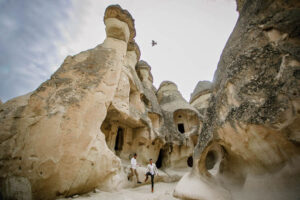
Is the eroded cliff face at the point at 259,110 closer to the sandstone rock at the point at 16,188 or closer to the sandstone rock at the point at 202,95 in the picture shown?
the sandstone rock at the point at 16,188

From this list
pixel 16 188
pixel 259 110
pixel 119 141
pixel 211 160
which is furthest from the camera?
pixel 211 160

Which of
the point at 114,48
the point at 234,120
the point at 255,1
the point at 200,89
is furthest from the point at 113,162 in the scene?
the point at 200,89

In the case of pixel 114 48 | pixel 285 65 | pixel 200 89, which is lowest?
pixel 285 65

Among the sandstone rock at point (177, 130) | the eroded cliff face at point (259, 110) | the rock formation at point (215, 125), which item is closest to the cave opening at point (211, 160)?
the sandstone rock at point (177, 130)

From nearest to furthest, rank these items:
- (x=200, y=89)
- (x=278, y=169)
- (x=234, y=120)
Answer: (x=278, y=169), (x=234, y=120), (x=200, y=89)

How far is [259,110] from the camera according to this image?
2256mm

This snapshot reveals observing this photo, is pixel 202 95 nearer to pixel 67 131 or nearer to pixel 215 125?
pixel 215 125

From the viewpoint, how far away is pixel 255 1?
9.72ft

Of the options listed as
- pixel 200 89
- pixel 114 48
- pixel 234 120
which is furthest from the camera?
pixel 200 89

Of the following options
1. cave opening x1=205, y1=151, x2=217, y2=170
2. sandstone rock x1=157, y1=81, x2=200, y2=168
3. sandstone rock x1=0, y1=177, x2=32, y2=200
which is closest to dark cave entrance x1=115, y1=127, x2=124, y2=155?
sandstone rock x1=157, y1=81, x2=200, y2=168

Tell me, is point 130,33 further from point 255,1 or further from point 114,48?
point 255,1

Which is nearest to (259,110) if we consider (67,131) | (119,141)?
(67,131)

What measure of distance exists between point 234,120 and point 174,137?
624 cm

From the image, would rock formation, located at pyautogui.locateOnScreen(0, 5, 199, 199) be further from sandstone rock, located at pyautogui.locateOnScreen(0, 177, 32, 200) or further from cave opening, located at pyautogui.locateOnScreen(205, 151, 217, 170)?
cave opening, located at pyautogui.locateOnScreen(205, 151, 217, 170)
